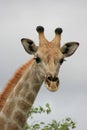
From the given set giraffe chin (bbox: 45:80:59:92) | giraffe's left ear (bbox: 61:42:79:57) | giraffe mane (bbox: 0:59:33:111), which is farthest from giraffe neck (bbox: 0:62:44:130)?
giraffe's left ear (bbox: 61:42:79:57)

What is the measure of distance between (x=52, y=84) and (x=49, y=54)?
3.72 ft

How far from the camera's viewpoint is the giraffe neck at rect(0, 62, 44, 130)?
16.3 meters

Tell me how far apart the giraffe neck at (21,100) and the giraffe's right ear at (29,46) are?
43 centimetres

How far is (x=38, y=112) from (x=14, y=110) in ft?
61.7

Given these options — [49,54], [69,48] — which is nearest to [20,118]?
[49,54]

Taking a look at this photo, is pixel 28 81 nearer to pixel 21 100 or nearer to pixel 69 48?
pixel 21 100

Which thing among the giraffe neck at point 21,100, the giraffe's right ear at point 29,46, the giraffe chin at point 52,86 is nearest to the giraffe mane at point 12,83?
the giraffe neck at point 21,100

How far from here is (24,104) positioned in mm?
16516

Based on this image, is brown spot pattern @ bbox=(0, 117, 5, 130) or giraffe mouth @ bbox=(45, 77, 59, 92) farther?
brown spot pattern @ bbox=(0, 117, 5, 130)

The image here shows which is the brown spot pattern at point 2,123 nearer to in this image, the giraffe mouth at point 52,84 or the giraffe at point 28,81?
the giraffe at point 28,81

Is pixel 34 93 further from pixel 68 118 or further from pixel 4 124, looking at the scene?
pixel 68 118

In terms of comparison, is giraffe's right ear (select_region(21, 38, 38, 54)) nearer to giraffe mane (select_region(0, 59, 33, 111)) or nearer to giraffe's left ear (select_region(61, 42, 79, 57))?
giraffe mane (select_region(0, 59, 33, 111))

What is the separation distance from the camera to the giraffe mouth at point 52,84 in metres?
15.4

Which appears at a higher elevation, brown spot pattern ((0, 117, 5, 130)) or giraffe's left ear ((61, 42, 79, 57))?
giraffe's left ear ((61, 42, 79, 57))
